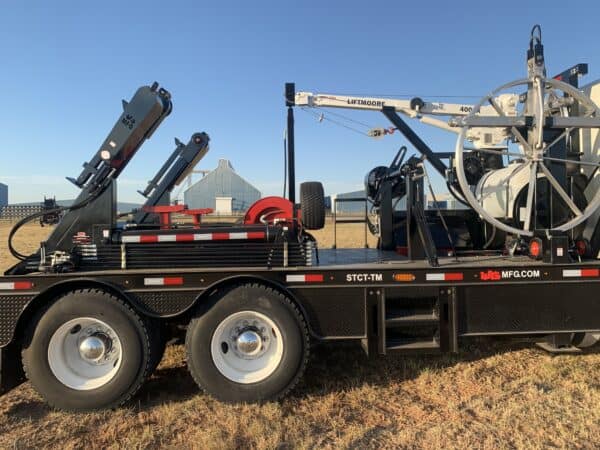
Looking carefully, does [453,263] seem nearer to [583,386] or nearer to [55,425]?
[583,386]

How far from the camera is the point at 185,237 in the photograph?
160 inches

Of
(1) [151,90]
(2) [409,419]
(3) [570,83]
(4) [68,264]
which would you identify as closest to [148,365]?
(4) [68,264]

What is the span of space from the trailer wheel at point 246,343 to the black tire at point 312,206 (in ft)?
2.94

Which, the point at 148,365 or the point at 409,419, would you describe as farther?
the point at 148,365

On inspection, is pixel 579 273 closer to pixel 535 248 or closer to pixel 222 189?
pixel 535 248

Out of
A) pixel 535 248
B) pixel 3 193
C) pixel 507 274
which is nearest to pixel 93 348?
pixel 507 274

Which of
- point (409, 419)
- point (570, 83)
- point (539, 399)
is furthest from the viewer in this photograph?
point (570, 83)

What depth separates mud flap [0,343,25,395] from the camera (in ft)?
12.3

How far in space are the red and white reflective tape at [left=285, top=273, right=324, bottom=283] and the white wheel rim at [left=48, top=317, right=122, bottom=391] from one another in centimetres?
157

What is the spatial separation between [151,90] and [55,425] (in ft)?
10.2

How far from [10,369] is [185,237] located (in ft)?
6.09

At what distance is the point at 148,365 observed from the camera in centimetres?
381

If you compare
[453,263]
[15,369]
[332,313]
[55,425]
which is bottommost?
[55,425]

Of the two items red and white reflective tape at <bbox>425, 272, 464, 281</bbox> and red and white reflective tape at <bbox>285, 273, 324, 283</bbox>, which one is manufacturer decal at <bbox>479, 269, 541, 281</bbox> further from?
red and white reflective tape at <bbox>285, 273, 324, 283</bbox>
